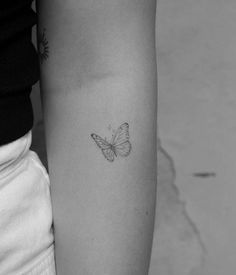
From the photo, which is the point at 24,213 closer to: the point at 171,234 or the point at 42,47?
the point at 42,47

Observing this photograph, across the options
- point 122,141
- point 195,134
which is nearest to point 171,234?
point 195,134

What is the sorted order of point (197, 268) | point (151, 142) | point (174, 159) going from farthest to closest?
1. point (174, 159)
2. point (197, 268)
3. point (151, 142)

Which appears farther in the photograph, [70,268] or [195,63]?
[195,63]

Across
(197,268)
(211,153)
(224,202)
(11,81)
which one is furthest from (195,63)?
(11,81)

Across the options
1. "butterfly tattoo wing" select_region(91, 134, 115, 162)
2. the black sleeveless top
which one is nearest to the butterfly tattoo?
"butterfly tattoo wing" select_region(91, 134, 115, 162)

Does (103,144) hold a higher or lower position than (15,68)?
lower

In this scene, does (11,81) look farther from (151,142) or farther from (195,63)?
(195,63)

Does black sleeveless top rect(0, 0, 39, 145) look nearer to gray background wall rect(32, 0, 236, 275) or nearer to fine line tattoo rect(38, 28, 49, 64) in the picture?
fine line tattoo rect(38, 28, 49, 64)
